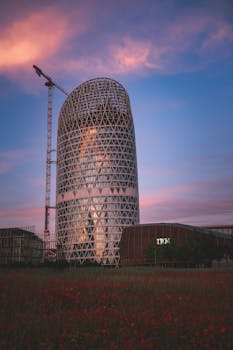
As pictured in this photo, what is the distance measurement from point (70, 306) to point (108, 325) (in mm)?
2967

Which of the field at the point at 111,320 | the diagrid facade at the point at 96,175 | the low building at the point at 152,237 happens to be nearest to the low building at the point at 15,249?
the diagrid facade at the point at 96,175

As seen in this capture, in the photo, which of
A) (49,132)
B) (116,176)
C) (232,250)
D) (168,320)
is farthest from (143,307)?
(49,132)

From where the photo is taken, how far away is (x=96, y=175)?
455ft

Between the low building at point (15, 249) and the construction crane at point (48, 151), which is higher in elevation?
the construction crane at point (48, 151)

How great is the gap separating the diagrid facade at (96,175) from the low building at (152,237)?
3353 centimetres

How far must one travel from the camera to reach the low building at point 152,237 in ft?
291

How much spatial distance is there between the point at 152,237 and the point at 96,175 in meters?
50.7

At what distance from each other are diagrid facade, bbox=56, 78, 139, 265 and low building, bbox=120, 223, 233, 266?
110ft

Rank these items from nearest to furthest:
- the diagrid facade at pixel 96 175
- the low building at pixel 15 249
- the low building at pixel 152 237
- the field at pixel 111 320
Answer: the field at pixel 111 320
the low building at pixel 152 237
the low building at pixel 15 249
the diagrid facade at pixel 96 175

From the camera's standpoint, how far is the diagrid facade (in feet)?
441

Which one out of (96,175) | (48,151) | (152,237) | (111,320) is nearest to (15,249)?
(152,237)

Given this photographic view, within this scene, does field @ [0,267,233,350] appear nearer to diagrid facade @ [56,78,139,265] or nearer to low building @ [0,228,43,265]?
low building @ [0,228,43,265]

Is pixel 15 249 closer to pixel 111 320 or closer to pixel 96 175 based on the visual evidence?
pixel 96 175

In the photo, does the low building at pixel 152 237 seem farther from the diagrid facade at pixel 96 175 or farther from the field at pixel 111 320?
the field at pixel 111 320
